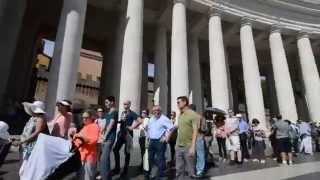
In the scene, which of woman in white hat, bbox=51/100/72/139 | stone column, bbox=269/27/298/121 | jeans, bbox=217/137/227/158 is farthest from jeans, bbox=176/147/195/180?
stone column, bbox=269/27/298/121

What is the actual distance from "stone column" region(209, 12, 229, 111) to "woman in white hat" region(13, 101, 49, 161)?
78.3ft

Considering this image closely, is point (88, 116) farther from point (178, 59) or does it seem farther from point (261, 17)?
point (261, 17)

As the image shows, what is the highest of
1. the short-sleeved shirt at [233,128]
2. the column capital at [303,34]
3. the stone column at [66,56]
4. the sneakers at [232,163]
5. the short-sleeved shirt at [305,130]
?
the column capital at [303,34]

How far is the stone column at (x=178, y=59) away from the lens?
28.5 m

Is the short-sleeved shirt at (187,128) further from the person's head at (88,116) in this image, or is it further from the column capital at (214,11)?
the column capital at (214,11)

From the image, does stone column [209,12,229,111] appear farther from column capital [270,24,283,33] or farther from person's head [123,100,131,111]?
person's head [123,100,131,111]

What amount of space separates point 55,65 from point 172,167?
12461 millimetres

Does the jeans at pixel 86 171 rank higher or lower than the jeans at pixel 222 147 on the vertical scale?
lower

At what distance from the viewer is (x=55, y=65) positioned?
22328 mm

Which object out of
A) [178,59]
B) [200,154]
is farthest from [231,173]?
[178,59]

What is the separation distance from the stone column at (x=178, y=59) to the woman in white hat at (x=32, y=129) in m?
20.3

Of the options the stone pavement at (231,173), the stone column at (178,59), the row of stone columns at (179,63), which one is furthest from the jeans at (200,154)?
the stone column at (178,59)

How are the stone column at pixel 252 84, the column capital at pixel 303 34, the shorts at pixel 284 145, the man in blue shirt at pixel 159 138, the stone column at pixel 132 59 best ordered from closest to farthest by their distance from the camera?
1. the man in blue shirt at pixel 159 138
2. the shorts at pixel 284 145
3. the stone column at pixel 132 59
4. the stone column at pixel 252 84
5. the column capital at pixel 303 34

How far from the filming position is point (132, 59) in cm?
2547
